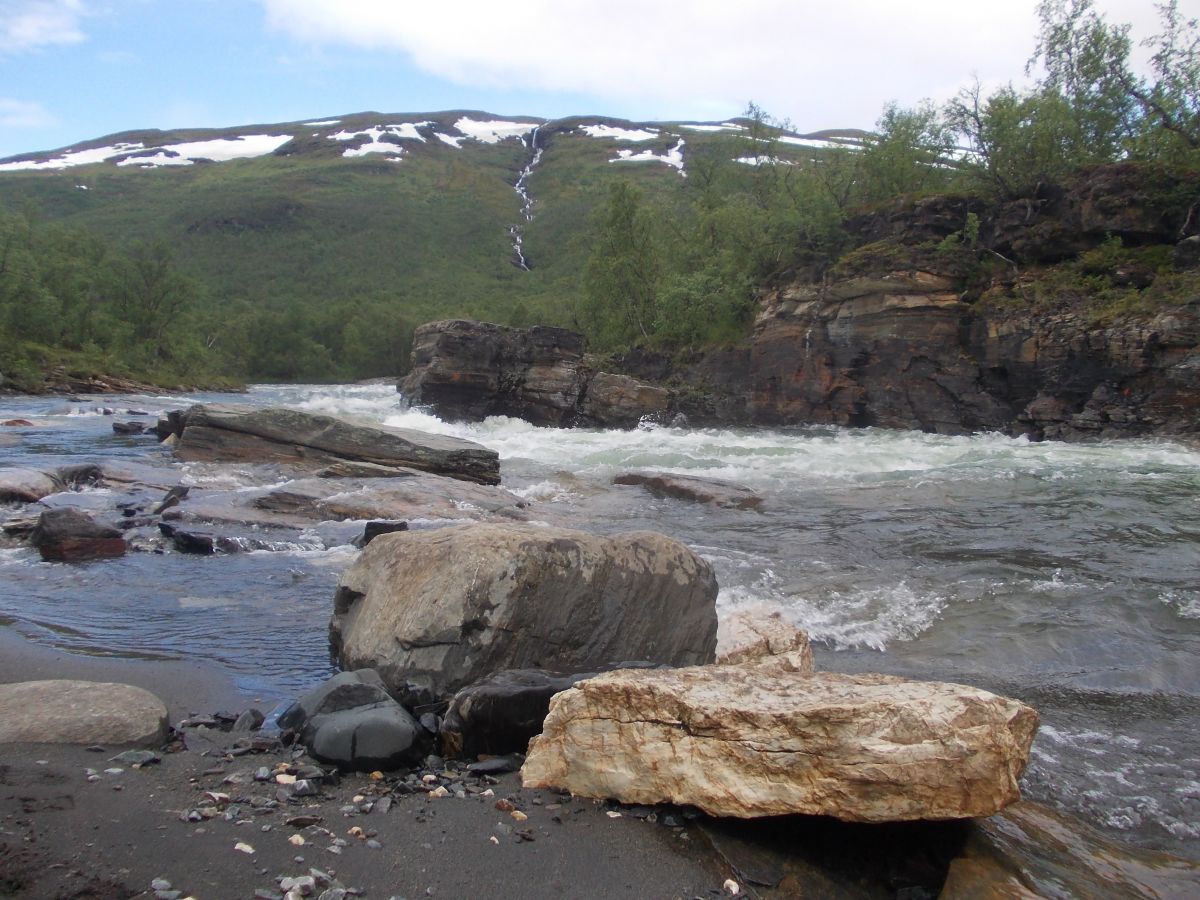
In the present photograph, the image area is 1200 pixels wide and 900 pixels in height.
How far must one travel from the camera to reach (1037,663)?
244 inches

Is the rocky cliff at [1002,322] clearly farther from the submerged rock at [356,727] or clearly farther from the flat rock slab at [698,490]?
the submerged rock at [356,727]

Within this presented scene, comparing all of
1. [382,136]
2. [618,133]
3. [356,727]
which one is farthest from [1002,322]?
[382,136]

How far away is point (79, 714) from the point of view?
164 inches

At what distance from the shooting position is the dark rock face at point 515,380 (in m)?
34.4

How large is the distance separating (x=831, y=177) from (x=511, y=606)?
36267mm

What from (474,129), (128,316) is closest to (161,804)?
(128,316)

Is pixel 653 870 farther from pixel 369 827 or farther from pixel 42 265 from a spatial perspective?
pixel 42 265

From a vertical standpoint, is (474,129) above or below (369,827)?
above

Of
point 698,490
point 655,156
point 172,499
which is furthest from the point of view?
point 655,156

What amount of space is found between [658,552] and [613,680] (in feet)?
7.18

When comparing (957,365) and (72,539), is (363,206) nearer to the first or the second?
(957,365)

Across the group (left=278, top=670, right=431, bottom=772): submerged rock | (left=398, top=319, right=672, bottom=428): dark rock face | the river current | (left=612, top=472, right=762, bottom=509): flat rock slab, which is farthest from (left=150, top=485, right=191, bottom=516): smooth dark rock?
(left=398, top=319, right=672, bottom=428): dark rock face

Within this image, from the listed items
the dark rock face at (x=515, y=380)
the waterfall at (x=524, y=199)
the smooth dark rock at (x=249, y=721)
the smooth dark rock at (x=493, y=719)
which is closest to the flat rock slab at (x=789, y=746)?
the smooth dark rock at (x=493, y=719)

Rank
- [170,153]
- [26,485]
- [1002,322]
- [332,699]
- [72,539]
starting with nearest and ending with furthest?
1. [332,699]
2. [72,539]
3. [26,485]
4. [1002,322]
5. [170,153]
